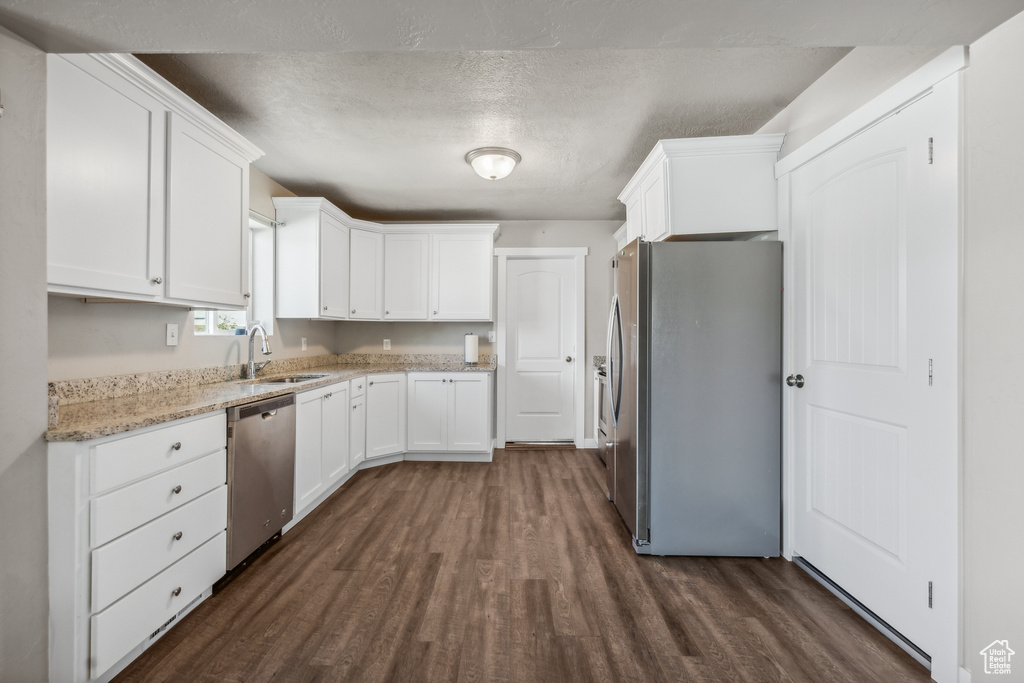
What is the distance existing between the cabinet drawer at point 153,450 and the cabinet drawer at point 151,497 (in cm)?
3

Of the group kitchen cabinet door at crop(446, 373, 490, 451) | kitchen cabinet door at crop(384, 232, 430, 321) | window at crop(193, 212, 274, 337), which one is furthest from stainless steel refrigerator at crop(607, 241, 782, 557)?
window at crop(193, 212, 274, 337)

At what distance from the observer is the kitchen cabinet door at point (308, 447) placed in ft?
8.34

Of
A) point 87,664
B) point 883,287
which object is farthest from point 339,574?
point 883,287

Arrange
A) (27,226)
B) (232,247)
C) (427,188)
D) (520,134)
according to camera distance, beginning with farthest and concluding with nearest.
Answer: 1. (427,188)
2. (520,134)
3. (232,247)
4. (27,226)

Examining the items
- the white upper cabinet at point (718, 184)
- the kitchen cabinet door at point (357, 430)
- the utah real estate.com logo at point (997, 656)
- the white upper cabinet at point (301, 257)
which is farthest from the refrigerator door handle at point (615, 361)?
the white upper cabinet at point (301, 257)

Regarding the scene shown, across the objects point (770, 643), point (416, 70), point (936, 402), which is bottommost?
point (770, 643)

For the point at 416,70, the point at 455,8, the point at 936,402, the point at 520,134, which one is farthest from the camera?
the point at 520,134

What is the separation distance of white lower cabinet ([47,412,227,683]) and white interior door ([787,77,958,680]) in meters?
2.74

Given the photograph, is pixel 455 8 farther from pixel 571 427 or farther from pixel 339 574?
pixel 571 427

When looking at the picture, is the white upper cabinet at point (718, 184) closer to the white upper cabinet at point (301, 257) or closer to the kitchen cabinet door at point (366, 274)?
the white upper cabinet at point (301, 257)

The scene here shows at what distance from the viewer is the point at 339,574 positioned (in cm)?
202

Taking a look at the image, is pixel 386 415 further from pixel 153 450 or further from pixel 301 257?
pixel 153 450

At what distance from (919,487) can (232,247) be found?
325 cm

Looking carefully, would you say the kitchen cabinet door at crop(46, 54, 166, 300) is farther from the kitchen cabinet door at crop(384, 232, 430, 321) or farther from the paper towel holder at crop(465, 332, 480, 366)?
the paper towel holder at crop(465, 332, 480, 366)
